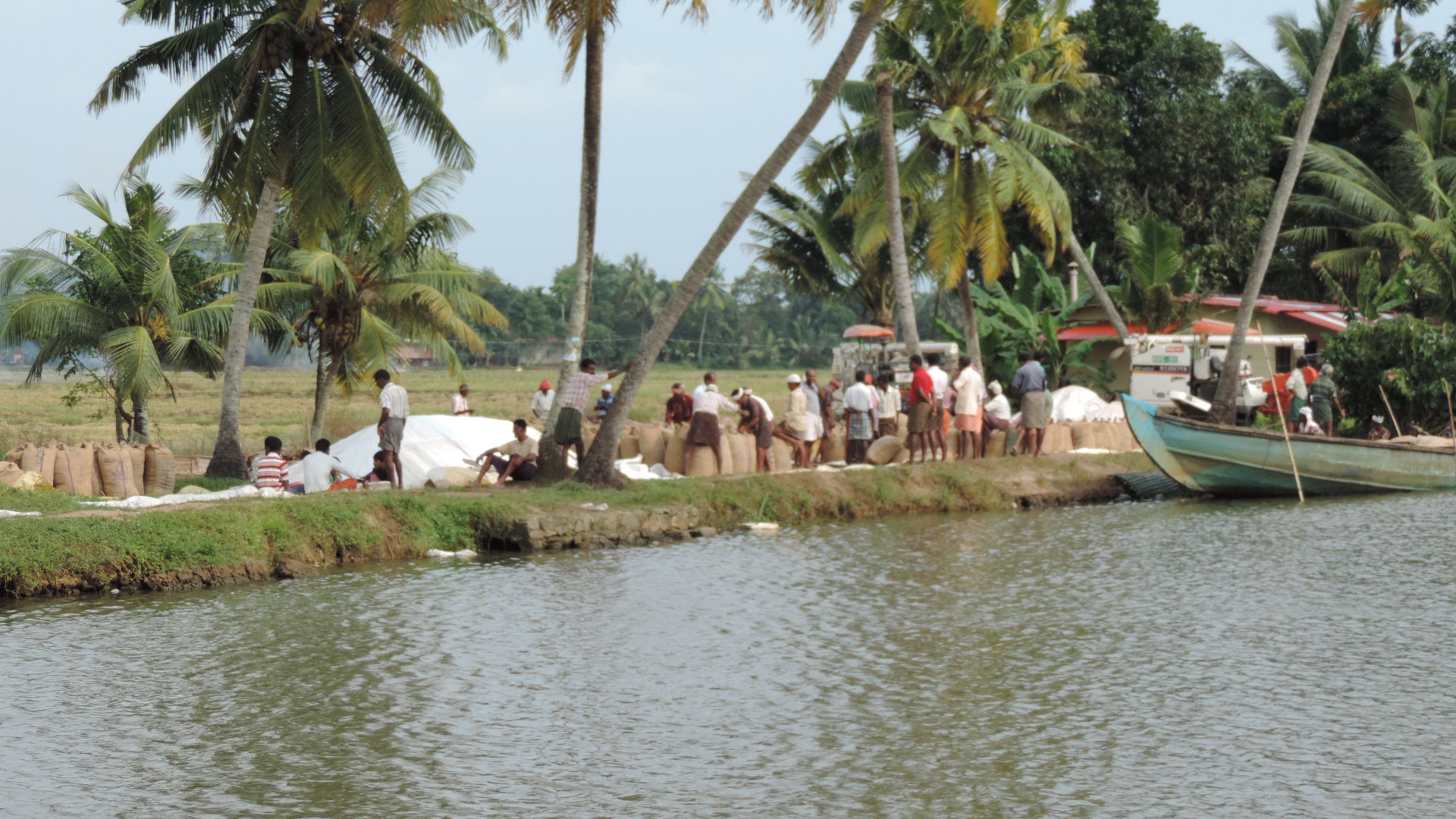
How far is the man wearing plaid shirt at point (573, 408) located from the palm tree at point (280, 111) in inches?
163

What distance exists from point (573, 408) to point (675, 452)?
2915mm

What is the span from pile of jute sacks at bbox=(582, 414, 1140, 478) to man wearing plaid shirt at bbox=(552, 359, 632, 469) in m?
0.89

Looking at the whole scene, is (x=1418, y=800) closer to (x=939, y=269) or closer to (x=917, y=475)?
(x=917, y=475)

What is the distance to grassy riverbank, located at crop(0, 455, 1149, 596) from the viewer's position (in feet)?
44.5

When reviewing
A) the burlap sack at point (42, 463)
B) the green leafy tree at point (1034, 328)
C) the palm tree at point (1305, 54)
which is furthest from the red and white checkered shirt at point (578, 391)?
the palm tree at point (1305, 54)

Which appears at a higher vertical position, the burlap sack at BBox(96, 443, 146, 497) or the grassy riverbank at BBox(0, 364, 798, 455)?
the grassy riverbank at BBox(0, 364, 798, 455)

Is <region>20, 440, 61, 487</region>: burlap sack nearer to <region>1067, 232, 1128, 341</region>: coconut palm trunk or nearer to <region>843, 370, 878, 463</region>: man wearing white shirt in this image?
<region>843, 370, 878, 463</region>: man wearing white shirt

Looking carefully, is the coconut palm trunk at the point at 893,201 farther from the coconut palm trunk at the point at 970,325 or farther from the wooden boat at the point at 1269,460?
the wooden boat at the point at 1269,460

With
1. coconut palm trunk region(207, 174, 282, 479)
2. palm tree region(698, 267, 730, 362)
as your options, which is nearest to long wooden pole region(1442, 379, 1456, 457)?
coconut palm trunk region(207, 174, 282, 479)

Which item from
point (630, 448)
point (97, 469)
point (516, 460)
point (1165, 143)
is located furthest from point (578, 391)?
point (1165, 143)

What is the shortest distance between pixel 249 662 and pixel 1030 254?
2831 cm

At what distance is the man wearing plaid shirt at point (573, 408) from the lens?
1884 cm

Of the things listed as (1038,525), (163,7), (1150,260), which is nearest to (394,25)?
(163,7)

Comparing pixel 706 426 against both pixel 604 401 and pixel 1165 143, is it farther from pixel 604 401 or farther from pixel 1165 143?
pixel 1165 143
